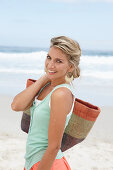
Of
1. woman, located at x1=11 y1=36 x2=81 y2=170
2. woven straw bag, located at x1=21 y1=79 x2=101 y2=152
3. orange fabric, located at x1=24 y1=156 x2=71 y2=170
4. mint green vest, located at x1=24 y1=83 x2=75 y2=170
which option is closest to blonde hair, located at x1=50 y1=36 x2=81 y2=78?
woman, located at x1=11 y1=36 x2=81 y2=170

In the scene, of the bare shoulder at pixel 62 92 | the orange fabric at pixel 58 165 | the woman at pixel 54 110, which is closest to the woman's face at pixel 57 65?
the woman at pixel 54 110

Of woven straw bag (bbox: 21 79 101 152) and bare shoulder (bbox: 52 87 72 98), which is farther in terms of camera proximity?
woven straw bag (bbox: 21 79 101 152)

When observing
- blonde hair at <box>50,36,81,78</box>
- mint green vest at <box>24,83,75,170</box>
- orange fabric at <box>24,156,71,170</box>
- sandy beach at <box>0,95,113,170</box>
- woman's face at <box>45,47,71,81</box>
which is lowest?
sandy beach at <box>0,95,113,170</box>

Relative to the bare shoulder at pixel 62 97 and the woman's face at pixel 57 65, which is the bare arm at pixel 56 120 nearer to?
the bare shoulder at pixel 62 97

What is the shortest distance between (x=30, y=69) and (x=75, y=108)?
11.5 m

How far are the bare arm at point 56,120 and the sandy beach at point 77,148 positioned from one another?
2495mm

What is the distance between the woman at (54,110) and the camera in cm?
140

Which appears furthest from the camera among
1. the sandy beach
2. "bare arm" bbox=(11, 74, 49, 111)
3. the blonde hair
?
the sandy beach

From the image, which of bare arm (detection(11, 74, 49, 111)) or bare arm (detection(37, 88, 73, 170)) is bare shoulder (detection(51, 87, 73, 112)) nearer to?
bare arm (detection(37, 88, 73, 170))

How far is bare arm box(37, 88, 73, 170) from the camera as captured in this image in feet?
4.54

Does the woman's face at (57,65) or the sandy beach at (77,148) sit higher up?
the woman's face at (57,65)

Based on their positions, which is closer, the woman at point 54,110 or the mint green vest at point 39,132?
the woman at point 54,110

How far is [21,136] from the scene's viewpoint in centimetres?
488

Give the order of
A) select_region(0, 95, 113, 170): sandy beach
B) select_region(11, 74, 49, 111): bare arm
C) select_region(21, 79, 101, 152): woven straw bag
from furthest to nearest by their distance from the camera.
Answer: select_region(0, 95, 113, 170): sandy beach
select_region(11, 74, 49, 111): bare arm
select_region(21, 79, 101, 152): woven straw bag
